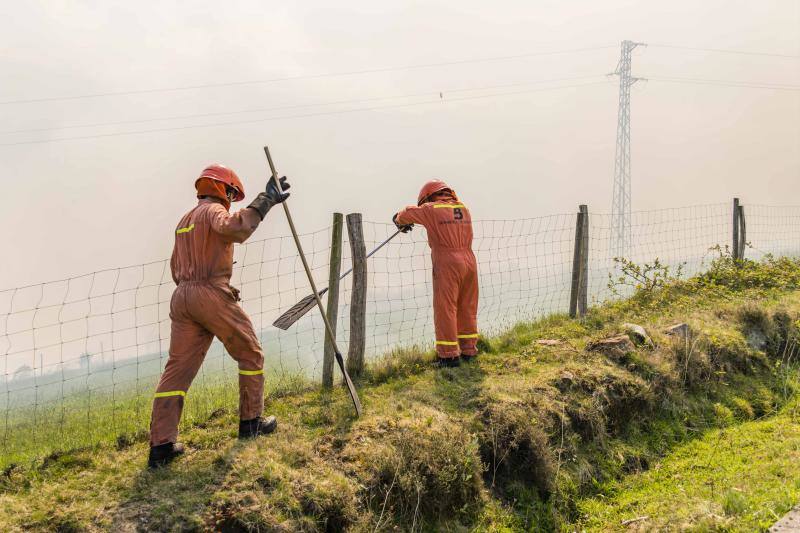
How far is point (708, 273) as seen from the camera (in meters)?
11.1

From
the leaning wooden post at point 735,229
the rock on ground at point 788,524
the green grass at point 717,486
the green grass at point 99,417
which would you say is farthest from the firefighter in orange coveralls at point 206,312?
the leaning wooden post at point 735,229

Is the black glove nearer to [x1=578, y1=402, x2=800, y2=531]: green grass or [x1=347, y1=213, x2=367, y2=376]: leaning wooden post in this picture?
[x1=347, y1=213, x2=367, y2=376]: leaning wooden post

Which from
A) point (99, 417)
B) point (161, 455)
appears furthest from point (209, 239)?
point (99, 417)

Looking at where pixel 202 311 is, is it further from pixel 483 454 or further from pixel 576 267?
pixel 576 267

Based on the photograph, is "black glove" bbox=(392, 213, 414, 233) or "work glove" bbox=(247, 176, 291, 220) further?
"black glove" bbox=(392, 213, 414, 233)

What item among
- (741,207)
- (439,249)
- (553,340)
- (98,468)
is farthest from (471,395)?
(741,207)

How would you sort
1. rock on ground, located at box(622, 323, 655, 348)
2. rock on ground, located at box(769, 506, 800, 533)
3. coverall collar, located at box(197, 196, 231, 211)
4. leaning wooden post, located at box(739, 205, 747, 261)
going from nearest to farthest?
1. rock on ground, located at box(769, 506, 800, 533)
2. coverall collar, located at box(197, 196, 231, 211)
3. rock on ground, located at box(622, 323, 655, 348)
4. leaning wooden post, located at box(739, 205, 747, 261)

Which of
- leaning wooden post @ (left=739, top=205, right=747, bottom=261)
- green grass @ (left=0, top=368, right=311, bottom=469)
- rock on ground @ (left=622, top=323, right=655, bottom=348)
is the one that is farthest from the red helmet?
leaning wooden post @ (left=739, top=205, right=747, bottom=261)

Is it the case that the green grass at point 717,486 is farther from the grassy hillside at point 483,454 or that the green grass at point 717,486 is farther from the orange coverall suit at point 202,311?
the orange coverall suit at point 202,311

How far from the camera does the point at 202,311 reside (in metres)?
4.68

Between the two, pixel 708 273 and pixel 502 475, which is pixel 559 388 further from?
pixel 708 273

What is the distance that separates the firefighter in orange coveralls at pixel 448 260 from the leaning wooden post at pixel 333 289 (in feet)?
2.63

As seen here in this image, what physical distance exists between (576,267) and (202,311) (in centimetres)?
659

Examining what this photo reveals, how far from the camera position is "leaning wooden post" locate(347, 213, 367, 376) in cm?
661
